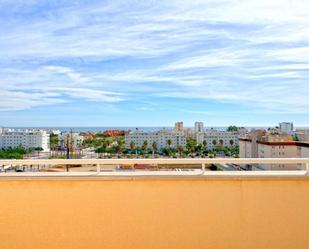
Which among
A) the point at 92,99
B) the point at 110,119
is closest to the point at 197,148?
the point at 110,119

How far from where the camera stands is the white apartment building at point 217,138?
12.2 meters

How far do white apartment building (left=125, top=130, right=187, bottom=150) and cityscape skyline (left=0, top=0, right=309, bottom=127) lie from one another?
2.65 m

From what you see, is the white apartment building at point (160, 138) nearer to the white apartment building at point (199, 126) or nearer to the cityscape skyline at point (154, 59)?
the white apartment building at point (199, 126)

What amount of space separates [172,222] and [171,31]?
5970 millimetres

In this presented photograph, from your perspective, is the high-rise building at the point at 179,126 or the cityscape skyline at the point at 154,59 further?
the high-rise building at the point at 179,126

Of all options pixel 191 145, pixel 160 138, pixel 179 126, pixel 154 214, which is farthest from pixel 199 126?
pixel 154 214

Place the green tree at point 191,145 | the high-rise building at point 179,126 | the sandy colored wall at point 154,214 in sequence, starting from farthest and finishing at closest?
the high-rise building at point 179,126 < the green tree at point 191,145 < the sandy colored wall at point 154,214

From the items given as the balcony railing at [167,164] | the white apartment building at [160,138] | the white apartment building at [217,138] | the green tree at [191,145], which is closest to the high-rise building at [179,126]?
the white apartment building at [160,138]

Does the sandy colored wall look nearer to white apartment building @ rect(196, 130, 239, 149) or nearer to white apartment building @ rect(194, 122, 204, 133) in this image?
white apartment building @ rect(196, 130, 239, 149)

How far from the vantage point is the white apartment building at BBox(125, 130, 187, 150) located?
12.4 metres

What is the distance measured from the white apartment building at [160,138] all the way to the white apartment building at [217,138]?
71cm

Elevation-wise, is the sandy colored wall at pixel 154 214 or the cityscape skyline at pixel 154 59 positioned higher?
the cityscape skyline at pixel 154 59

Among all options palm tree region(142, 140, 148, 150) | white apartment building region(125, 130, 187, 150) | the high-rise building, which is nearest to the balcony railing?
white apartment building region(125, 130, 187, 150)

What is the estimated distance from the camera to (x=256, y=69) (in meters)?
12.3
